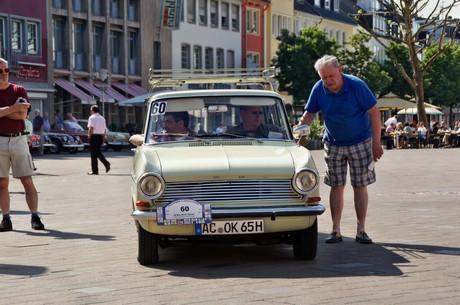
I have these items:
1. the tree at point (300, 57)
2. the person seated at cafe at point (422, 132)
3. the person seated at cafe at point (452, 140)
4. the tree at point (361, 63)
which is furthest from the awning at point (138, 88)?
the tree at point (361, 63)

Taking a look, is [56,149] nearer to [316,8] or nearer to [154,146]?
[154,146]

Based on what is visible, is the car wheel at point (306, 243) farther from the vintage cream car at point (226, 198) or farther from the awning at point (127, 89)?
the awning at point (127, 89)

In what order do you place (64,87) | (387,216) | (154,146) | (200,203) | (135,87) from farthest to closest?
(135,87)
(64,87)
(387,216)
(154,146)
(200,203)

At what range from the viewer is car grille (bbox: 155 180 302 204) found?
936 centimetres

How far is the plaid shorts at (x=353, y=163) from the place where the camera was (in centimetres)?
1115

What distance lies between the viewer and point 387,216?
46.5ft

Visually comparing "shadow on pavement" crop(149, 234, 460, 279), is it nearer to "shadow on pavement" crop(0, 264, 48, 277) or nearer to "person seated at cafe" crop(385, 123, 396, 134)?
"shadow on pavement" crop(0, 264, 48, 277)

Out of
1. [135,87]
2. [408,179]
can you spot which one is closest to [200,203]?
[408,179]

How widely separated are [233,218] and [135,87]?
5801 centimetres

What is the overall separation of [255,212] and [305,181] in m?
0.54

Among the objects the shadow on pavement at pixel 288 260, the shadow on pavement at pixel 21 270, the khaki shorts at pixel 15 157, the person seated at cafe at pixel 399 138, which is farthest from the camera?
the person seated at cafe at pixel 399 138

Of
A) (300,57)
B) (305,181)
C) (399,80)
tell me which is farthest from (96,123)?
(399,80)

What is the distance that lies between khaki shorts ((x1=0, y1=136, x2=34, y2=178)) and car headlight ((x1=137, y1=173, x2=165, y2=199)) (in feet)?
11.6

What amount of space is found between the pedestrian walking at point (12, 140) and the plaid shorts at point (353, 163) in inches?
134
